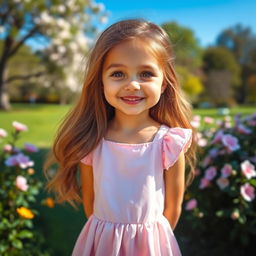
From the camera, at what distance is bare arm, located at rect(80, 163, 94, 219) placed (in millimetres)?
1522

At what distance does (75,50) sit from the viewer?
13281 mm

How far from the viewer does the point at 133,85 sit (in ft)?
4.19

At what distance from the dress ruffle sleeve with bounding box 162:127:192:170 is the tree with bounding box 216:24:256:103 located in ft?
135

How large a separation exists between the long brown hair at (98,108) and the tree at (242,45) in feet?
134

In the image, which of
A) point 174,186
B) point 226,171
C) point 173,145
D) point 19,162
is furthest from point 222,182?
point 19,162

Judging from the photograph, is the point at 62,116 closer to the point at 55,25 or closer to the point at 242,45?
the point at 55,25

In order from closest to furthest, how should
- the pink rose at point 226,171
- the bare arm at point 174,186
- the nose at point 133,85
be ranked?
the nose at point 133,85
the bare arm at point 174,186
the pink rose at point 226,171

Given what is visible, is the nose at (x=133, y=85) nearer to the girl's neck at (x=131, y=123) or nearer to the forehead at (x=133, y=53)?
the forehead at (x=133, y=53)

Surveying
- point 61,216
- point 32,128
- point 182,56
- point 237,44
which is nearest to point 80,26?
point 32,128

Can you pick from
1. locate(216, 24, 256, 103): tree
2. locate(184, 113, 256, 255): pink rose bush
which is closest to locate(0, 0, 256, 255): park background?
locate(184, 113, 256, 255): pink rose bush

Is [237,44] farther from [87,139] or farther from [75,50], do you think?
[87,139]

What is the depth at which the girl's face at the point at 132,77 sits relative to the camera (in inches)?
51.2

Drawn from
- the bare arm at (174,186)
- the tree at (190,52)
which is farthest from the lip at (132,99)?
the tree at (190,52)

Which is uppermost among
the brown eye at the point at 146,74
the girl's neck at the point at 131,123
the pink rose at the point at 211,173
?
the brown eye at the point at 146,74
